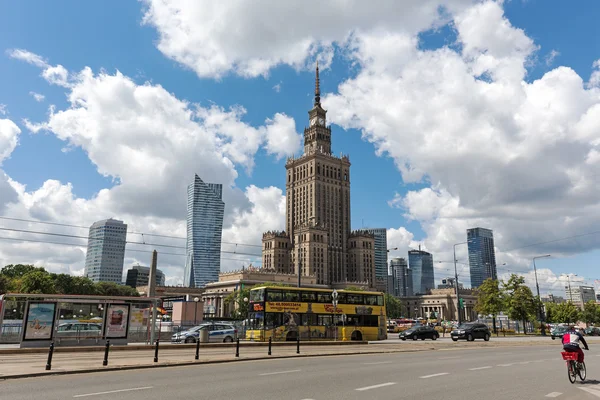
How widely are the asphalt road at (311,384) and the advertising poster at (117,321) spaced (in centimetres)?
1255

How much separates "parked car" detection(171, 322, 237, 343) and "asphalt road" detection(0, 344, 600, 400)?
17192 millimetres

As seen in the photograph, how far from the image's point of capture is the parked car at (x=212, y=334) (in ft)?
119

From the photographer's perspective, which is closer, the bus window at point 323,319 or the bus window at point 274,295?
the bus window at point 274,295

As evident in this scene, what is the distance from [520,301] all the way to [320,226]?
99.9 m

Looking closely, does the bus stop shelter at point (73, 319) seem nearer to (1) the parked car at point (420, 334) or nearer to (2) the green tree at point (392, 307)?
(1) the parked car at point (420, 334)

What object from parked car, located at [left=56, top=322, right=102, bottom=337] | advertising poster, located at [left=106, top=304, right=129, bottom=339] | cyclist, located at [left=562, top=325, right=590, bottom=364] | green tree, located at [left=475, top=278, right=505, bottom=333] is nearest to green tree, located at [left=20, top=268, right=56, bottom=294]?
parked car, located at [left=56, top=322, right=102, bottom=337]

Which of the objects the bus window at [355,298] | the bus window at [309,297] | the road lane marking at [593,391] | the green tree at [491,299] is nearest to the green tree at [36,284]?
the bus window at [309,297]

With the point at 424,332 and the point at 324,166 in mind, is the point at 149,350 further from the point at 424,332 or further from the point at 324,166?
the point at 324,166

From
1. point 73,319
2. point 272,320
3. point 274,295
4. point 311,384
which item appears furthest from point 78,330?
point 311,384

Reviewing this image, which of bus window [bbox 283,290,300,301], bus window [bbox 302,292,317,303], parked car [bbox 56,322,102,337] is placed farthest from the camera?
bus window [bbox 302,292,317,303]

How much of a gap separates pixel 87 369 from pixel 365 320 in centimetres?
3112

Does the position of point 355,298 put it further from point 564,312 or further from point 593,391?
point 564,312

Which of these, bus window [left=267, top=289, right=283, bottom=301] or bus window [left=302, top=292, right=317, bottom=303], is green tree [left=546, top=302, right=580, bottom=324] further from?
bus window [left=267, top=289, right=283, bottom=301]

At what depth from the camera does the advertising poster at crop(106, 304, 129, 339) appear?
97.1 ft
